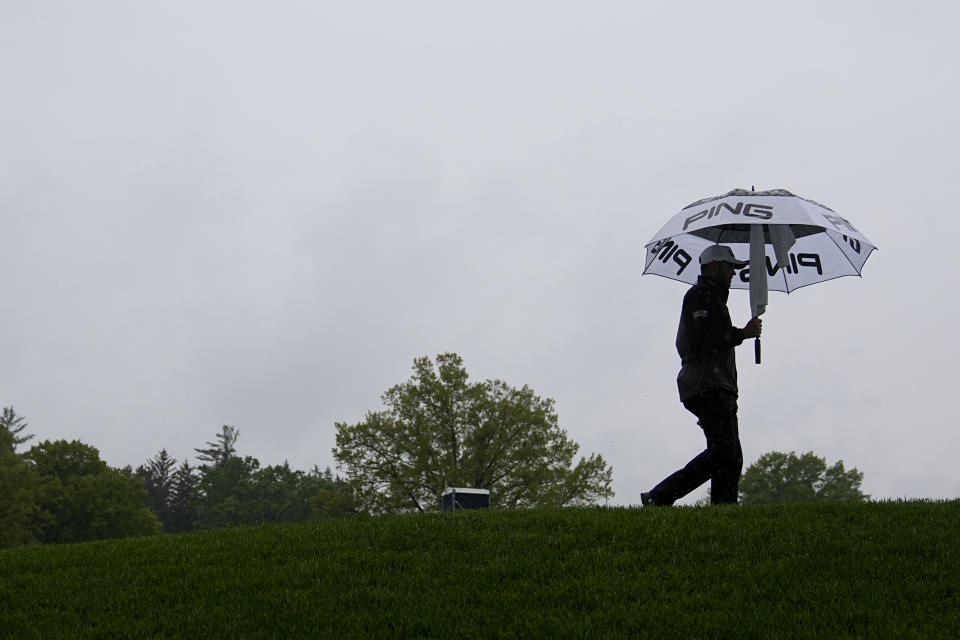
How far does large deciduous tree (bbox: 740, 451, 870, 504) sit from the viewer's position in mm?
56250

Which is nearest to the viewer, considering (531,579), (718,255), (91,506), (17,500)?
(531,579)

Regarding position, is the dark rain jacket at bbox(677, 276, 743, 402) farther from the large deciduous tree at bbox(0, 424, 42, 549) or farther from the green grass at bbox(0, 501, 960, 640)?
the large deciduous tree at bbox(0, 424, 42, 549)

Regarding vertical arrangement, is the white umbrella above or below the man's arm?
above

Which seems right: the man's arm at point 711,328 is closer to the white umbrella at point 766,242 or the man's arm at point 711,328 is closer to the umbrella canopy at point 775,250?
the white umbrella at point 766,242

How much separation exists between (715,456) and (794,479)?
53109mm

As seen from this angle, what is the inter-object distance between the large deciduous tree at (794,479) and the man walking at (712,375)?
5065 centimetres

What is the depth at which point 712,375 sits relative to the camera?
8.33 m

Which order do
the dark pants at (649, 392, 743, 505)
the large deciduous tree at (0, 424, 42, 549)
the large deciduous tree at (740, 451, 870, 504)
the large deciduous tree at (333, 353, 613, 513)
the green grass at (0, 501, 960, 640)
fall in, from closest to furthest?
the green grass at (0, 501, 960, 640) < the dark pants at (649, 392, 743, 505) < the large deciduous tree at (333, 353, 613, 513) < the large deciduous tree at (0, 424, 42, 549) < the large deciduous tree at (740, 451, 870, 504)

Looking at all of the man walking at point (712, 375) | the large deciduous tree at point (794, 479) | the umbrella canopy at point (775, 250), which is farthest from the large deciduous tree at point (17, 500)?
the large deciduous tree at point (794, 479)

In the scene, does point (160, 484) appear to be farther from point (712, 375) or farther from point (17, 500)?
point (712, 375)

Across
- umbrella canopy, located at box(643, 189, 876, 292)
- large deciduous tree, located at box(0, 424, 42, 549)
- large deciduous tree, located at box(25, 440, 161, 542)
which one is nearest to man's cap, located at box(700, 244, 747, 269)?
umbrella canopy, located at box(643, 189, 876, 292)

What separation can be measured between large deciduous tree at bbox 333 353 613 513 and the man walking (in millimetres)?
23021

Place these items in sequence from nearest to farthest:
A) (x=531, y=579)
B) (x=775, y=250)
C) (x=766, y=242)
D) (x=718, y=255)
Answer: (x=531, y=579), (x=718, y=255), (x=775, y=250), (x=766, y=242)

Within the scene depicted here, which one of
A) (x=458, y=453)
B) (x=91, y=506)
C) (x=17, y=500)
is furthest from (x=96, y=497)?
(x=458, y=453)
